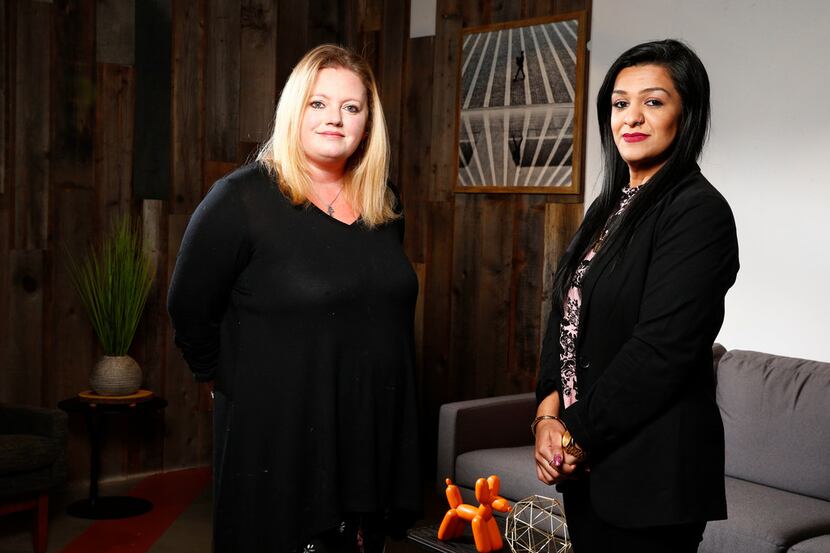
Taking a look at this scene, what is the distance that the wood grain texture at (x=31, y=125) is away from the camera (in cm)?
425

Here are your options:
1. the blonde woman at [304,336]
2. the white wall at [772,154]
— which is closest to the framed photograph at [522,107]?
the white wall at [772,154]

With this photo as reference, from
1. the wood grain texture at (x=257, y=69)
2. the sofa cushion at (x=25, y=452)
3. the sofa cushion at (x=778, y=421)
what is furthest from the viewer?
the wood grain texture at (x=257, y=69)

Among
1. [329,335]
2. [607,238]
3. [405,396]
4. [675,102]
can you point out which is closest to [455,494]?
[405,396]

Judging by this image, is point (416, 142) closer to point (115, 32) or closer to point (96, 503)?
point (115, 32)

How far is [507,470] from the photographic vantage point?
3666 mm

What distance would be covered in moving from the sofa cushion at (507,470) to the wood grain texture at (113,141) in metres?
2.04

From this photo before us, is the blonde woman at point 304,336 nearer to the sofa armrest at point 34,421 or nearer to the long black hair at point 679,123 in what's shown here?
the long black hair at point 679,123

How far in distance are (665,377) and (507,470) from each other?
2.14 meters

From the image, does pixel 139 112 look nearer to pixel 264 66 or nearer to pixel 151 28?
pixel 151 28

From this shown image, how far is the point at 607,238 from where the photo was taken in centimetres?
177

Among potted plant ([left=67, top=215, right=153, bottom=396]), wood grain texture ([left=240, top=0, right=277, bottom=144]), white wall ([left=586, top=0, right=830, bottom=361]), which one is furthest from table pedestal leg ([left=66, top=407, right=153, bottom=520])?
white wall ([left=586, top=0, right=830, bottom=361])

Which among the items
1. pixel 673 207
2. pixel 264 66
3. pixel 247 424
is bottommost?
pixel 247 424

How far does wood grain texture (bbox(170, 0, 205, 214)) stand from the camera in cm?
475

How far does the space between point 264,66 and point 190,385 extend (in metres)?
1.67
